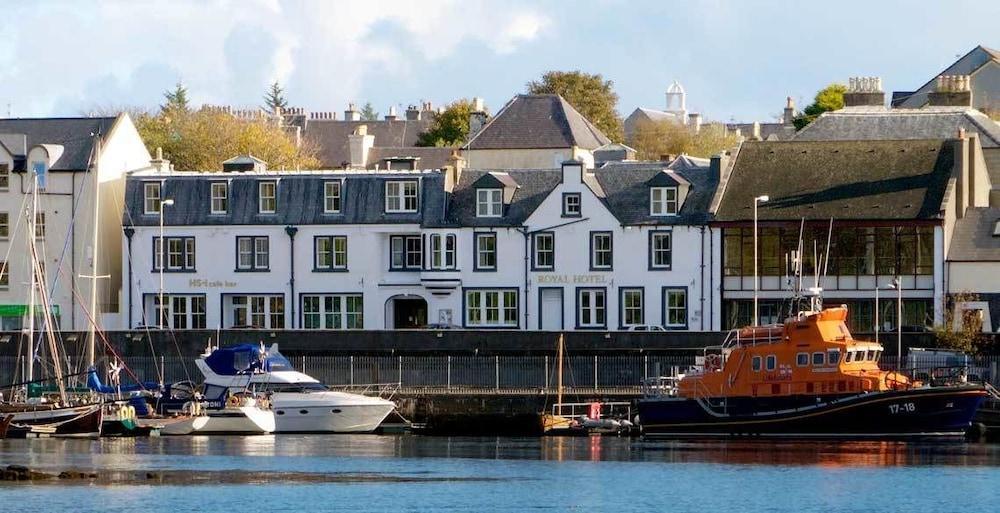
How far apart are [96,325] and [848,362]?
31218 mm

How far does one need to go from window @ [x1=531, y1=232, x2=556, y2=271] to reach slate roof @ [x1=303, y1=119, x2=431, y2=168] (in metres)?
60.0

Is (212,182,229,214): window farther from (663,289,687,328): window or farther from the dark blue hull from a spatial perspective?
the dark blue hull

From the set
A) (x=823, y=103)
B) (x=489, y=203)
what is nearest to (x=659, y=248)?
(x=489, y=203)

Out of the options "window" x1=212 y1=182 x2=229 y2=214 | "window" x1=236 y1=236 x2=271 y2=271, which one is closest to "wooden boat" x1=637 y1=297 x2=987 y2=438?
"window" x1=236 y1=236 x2=271 y2=271

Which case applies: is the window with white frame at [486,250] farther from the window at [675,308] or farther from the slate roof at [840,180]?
the slate roof at [840,180]

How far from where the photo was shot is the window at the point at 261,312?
10194cm

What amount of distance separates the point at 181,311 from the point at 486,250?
43.6 ft

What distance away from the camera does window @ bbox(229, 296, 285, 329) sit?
101938mm

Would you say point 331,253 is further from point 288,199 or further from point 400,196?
point 400,196

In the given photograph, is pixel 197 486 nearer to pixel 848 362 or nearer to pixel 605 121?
pixel 848 362

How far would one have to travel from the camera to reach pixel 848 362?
80625 millimetres

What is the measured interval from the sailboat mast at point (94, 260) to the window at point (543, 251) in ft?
58.4

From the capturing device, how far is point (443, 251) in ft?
331

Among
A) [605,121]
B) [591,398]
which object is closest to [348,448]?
[591,398]
